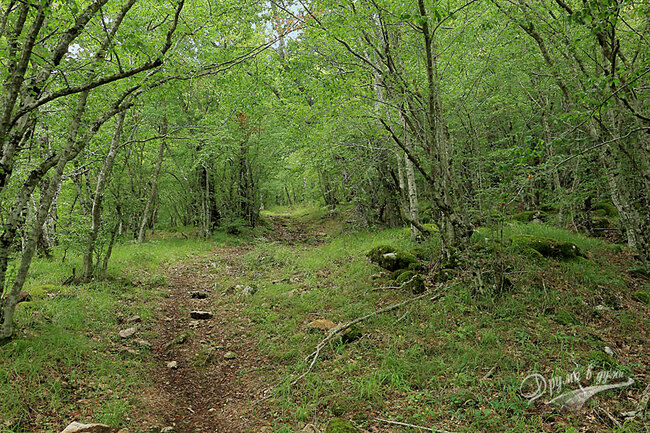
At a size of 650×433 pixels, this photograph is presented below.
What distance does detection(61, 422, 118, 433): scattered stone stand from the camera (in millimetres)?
3956

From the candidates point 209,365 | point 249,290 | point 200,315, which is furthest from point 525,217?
point 209,365

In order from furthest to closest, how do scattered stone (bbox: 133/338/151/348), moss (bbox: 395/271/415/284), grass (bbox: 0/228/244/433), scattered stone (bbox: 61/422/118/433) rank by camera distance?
moss (bbox: 395/271/415/284), scattered stone (bbox: 133/338/151/348), grass (bbox: 0/228/244/433), scattered stone (bbox: 61/422/118/433)

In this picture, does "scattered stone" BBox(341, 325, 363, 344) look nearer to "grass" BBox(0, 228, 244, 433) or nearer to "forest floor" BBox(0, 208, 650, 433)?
"forest floor" BBox(0, 208, 650, 433)

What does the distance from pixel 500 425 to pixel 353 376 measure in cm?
217

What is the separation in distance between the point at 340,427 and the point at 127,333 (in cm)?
509

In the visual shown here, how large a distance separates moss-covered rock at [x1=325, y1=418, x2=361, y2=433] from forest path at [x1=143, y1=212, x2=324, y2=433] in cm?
105

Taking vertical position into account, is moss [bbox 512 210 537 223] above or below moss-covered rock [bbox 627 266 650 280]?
above

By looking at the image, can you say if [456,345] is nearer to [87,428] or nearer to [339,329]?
[339,329]

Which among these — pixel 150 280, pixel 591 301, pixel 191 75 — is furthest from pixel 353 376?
pixel 150 280

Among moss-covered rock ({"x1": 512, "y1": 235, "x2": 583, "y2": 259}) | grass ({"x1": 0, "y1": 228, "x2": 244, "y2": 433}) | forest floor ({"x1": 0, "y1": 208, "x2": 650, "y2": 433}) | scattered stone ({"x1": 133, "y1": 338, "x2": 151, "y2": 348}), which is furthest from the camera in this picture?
moss-covered rock ({"x1": 512, "y1": 235, "x2": 583, "y2": 259})

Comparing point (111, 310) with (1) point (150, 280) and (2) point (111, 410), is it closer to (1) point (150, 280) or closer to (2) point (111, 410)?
(1) point (150, 280)

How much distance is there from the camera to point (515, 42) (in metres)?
9.20

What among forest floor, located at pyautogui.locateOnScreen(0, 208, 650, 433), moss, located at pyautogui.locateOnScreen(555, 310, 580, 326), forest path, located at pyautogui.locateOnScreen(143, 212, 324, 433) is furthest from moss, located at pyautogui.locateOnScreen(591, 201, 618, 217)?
forest path, located at pyautogui.locateOnScreen(143, 212, 324, 433)

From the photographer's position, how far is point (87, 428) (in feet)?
13.2
